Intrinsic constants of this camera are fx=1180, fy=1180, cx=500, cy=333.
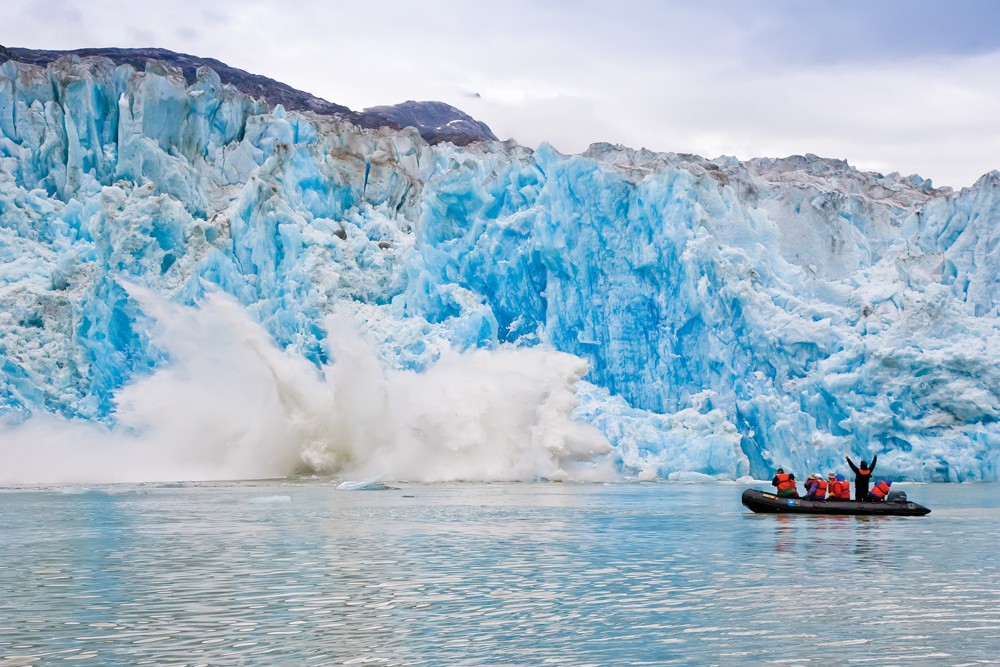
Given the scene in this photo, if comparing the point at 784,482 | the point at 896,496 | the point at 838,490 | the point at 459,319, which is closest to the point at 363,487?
the point at 459,319

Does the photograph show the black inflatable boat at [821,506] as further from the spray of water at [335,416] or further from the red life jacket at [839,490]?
the spray of water at [335,416]

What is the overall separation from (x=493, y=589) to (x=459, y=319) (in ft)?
76.2

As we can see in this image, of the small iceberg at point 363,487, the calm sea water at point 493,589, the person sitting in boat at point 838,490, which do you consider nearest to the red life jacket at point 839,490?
the person sitting in boat at point 838,490

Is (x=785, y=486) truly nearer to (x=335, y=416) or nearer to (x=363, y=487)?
(x=363, y=487)

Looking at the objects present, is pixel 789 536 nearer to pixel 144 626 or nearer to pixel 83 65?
pixel 144 626

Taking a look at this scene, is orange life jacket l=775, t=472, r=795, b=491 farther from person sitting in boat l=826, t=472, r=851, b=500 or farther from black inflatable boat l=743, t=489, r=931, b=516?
person sitting in boat l=826, t=472, r=851, b=500

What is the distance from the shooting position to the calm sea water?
26.7 feet

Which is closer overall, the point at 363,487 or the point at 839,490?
the point at 839,490

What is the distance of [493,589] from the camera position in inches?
435

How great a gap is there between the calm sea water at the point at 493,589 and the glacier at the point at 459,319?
461 inches

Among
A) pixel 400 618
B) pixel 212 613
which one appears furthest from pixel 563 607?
pixel 212 613

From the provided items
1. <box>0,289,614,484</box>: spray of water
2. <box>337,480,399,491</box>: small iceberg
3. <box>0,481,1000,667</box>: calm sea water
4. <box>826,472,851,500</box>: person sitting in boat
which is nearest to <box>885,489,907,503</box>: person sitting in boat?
<box>826,472,851,500</box>: person sitting in boat

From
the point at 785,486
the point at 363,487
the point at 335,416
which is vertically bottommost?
the point at 363,487

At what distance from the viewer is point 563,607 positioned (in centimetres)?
998
